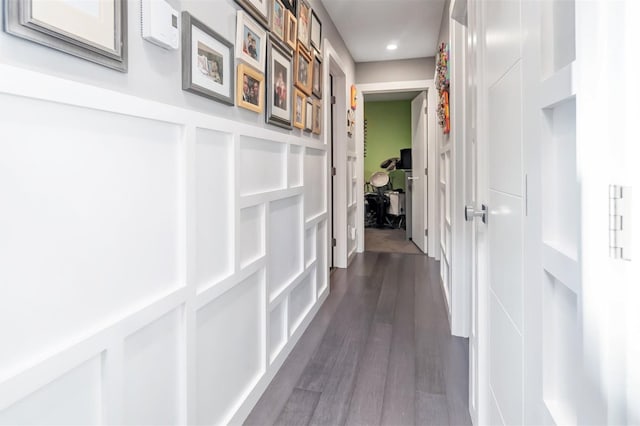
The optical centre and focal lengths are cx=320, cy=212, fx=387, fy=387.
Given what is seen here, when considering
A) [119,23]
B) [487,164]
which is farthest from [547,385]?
[119,23]

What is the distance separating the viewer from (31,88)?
2.37 feet

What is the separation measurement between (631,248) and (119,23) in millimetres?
1074

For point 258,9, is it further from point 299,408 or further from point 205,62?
point 299,408

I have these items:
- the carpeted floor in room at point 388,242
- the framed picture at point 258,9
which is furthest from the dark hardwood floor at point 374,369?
the carpeted floor in room at point 388,242

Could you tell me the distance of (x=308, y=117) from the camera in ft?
8.39

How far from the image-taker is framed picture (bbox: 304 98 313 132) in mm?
2510

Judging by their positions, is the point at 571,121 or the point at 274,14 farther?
the point at 274,14

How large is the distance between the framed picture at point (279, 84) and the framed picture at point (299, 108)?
88 mm

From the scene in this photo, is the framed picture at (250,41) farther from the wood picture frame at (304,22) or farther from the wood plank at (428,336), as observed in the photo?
the wood plank at (428,336)

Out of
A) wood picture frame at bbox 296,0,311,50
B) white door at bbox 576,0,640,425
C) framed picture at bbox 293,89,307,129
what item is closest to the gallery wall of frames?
framed picture at bbox 293,89,307,129

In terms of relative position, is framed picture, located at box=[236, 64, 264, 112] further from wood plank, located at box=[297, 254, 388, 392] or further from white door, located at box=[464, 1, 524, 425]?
wood plank, located at box=[297, 254, 388, 392]

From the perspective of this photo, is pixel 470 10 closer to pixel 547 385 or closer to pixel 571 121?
pixel 571 121

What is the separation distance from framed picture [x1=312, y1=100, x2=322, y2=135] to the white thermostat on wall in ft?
5.39

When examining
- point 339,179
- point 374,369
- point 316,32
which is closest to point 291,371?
point 374,369
